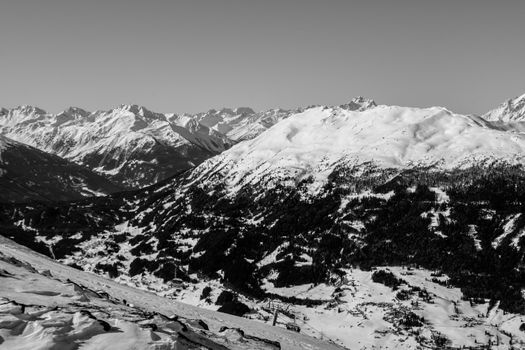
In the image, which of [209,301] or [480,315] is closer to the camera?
[480,315]

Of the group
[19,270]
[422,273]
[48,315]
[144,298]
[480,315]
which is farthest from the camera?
[422,273]

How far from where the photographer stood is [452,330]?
15350cm

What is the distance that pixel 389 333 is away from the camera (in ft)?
498

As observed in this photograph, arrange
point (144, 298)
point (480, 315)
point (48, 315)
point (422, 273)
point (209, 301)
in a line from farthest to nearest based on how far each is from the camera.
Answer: point (422, 273), point (209, 301), point (480, 315), point (144, 298), point (48, 315)

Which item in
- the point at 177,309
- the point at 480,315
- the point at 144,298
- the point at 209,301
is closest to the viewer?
the point at 177,309

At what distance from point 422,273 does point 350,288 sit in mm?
31769

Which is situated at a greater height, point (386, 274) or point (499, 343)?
point (386, 274)

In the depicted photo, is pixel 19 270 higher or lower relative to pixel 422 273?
lower

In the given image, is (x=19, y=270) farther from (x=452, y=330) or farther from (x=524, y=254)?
(x=524, y=254)

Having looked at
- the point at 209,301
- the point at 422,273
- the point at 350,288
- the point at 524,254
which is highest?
the point at 524,254

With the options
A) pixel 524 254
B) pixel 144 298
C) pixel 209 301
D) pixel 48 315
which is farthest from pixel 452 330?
pixel 48 315

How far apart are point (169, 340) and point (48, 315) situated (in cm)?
987

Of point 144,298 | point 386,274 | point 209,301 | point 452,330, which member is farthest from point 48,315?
point 386,274

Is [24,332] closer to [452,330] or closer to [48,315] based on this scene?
[48,315]
